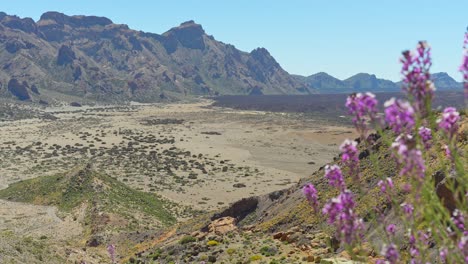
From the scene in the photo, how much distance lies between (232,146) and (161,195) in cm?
5224

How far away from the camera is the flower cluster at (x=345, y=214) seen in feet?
16.2

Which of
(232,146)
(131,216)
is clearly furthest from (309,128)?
(131,216)

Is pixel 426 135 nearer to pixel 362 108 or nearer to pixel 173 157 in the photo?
pixel 362 108

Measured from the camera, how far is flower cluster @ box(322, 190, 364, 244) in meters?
4.94

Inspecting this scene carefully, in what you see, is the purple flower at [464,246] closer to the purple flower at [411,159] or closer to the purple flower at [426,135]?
the purple flower at [411,159]

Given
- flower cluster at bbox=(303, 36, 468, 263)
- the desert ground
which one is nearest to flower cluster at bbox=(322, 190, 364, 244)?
flower cluster at bbox=(303, 36, 468, 263)

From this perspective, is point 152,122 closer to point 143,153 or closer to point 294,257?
point 143,153

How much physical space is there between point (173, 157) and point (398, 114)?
90.4m

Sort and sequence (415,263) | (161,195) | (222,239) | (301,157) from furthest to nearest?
(301,157), (161,195), (222,239), (415,263)

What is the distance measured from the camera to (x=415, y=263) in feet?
18.8

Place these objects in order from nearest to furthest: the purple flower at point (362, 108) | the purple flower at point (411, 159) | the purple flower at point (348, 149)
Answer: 1. the purple flower at point (411, 159)
2. the purple flower at point (362, 108)
3. the purple flower at point (348, 149)

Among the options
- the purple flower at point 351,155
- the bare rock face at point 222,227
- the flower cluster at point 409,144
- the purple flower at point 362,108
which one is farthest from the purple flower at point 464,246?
the bare rock face at point 222,227

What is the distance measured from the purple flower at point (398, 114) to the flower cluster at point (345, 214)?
112 centimetres

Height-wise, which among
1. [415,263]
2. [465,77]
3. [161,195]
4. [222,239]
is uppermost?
[465,77]
